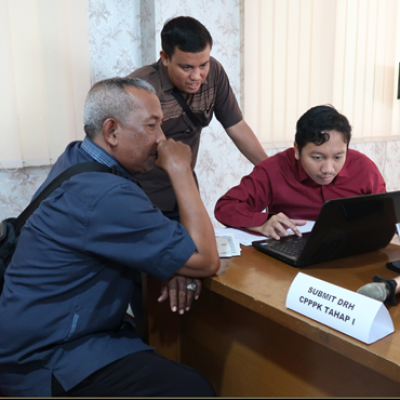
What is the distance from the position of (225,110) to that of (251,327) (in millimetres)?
1216

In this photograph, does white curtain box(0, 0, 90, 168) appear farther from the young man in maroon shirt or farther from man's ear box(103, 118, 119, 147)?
man's ear box(103, 118, 119, 147)

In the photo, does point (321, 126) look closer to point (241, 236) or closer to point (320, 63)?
point (241, 236)

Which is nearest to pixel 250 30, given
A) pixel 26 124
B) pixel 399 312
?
pixel 26 124

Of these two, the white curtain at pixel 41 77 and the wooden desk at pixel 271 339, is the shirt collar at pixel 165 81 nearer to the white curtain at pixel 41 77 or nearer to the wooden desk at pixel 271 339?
the white curtain at pixel 41 77

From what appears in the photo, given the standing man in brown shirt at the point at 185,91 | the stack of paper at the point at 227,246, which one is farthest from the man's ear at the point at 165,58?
the stack of paper at the point at 227,246

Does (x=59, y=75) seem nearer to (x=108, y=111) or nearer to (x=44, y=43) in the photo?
(x=44, y=43)

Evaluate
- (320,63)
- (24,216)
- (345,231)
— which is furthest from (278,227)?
(320,63)

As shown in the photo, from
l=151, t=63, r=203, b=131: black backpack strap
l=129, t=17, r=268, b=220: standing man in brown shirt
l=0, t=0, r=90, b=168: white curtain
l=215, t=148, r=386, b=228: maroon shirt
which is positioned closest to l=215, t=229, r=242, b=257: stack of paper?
l=215, t=148, r=386, b=228: maroon shirt

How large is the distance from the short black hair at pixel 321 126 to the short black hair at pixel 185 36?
0.53m

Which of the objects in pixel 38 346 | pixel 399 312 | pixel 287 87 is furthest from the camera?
pixel 287 87

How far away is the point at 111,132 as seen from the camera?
1.06 m

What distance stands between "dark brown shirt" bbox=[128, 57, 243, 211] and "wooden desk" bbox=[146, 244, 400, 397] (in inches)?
25.3

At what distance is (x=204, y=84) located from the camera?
189 centimetres

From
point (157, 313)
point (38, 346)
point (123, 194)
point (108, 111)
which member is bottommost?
point (157, 313)
